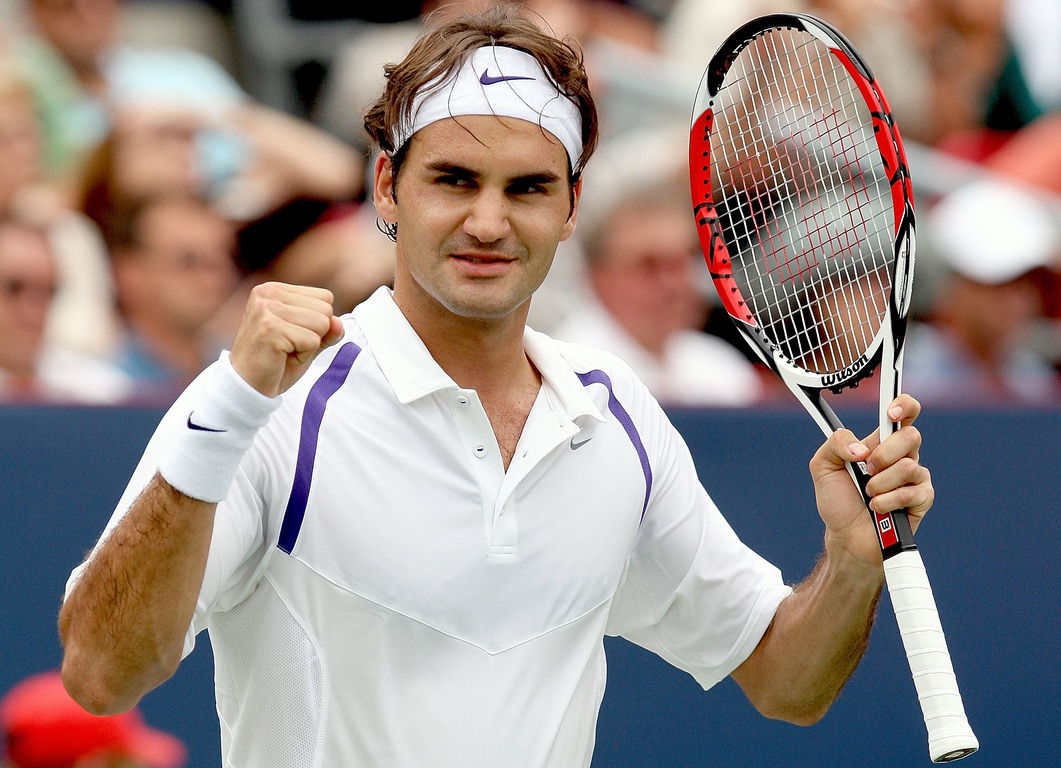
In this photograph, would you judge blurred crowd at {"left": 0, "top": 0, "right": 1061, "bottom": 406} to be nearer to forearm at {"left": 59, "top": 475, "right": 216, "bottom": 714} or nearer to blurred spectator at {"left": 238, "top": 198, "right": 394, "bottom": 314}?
blurred spectator at {"left": 238, "top": 198, "right": 394, "bottom": 314}

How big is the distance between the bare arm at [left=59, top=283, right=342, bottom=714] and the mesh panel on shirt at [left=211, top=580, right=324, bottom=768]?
0.19 metres

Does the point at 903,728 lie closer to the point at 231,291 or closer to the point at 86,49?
the point at 231,291

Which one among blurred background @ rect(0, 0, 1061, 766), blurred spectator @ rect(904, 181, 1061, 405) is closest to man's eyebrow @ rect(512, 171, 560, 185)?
blurred background @ rect(0, 0, 1061, 766)

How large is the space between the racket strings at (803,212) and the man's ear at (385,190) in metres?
0.66

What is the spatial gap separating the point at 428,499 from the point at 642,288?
269 cm

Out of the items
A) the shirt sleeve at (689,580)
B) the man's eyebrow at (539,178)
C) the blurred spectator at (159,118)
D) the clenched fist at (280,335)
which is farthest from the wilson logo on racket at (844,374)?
the blurred spectator at (159,118)

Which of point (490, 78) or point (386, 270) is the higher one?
point (490, 78)

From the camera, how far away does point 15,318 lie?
476cm

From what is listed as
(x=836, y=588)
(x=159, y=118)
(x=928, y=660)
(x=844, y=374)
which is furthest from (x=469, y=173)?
(x=159, y=118)

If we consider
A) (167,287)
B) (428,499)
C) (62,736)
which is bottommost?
(62,736)

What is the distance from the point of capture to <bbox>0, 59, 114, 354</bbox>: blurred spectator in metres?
4.95

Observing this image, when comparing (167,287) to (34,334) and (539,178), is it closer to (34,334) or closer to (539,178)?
(34,334)

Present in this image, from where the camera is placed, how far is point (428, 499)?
103 inches

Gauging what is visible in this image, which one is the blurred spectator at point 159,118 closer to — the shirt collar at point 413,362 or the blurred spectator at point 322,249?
the blurred spectator at point 322,249
